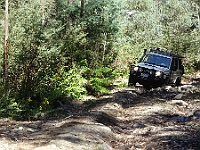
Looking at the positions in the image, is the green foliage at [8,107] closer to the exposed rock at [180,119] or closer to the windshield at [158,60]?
the exposed rock at [180,119]

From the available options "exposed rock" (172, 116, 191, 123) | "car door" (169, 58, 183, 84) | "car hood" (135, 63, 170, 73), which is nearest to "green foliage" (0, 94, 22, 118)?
"exposed rock" (172, 116, 191, 123)

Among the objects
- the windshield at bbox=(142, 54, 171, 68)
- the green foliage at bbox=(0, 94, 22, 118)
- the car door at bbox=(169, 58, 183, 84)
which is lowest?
the green foliage at bbox=(0, 94, 22, 118)

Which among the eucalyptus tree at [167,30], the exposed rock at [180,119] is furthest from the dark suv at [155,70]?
the eucalyptus tree at [167,30]

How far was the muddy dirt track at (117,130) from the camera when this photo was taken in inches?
235

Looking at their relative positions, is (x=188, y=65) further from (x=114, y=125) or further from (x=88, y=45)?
(x=114, y=125)

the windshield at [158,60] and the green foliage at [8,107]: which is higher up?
the windshield at [158,60]

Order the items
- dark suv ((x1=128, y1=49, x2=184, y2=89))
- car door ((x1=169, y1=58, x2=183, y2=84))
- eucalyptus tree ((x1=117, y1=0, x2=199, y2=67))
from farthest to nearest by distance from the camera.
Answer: eucalyptus tree ((x1=117, y1=0, x2=199, y2=67)) → car door ((x1=169, y1=58, x2=183, y2=84)) → dark suv ((x1=128, y1=49, x2=184, y2=89))

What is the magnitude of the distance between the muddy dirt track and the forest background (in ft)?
Result: 5.16

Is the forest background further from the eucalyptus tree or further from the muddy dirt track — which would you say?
the muddy dirt track

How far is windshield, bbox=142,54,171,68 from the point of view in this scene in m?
16.7

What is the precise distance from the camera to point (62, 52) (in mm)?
15648

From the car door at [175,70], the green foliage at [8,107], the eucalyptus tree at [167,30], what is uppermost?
the eucalyptus tree at [167,30]

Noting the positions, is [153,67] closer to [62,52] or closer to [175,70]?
[175,70]

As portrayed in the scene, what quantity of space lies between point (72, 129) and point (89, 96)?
798 cm
